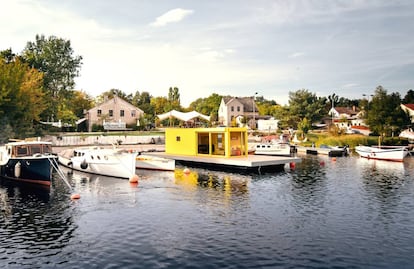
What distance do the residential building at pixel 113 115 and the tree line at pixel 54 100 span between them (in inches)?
116

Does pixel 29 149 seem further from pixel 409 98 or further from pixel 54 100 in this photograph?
pixel 409 98

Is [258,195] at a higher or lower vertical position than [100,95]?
lower

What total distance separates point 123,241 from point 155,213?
431 cm

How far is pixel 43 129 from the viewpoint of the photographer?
6053 centimetres

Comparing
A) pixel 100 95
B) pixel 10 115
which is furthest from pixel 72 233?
pixel 100 95

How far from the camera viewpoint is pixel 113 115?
75.4 meters

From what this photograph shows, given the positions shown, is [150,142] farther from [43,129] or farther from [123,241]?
[123,241]

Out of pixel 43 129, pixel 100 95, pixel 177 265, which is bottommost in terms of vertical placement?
pixel 177 265

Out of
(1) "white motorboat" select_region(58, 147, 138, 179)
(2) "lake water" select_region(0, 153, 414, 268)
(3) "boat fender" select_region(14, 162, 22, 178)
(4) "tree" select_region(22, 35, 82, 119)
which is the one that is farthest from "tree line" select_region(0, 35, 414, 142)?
(2) "lake water" select_region(0, 153, 414, 268)

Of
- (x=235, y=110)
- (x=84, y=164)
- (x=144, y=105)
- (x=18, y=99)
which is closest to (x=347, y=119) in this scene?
(x=235, y=110)

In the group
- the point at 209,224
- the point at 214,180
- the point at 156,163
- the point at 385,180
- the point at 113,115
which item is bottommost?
the point at 209,224

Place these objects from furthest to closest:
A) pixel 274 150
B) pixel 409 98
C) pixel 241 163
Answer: pixel 409 98 → pixel 274 150 → pixel 241 163

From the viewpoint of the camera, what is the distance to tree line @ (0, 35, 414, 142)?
46438 mm

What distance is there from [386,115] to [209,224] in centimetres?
5744
